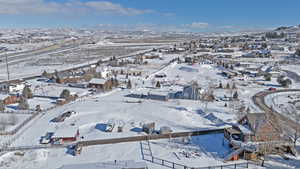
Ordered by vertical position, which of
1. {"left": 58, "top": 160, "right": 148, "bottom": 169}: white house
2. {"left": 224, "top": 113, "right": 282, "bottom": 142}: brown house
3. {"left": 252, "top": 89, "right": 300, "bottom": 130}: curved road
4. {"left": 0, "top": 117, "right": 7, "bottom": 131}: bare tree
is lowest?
{"left": 0, "top": 117, "right": 7, "bottom": 131}: bare tree

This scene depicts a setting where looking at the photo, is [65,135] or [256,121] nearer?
[256,121]

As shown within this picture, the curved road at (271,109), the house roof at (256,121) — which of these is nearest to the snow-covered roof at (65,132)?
the house roof at (256,121)

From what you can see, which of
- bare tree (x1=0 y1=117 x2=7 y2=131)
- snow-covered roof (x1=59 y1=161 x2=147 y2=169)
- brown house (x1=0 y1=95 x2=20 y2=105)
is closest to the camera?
snow-covered roof (x1=59 y1=161 x2=147 y2=169)

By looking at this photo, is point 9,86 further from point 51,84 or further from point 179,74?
point 179,74

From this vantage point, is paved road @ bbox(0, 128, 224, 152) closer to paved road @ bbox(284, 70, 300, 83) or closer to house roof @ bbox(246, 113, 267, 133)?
house roof @ bbox(246, 113, 267, 133)

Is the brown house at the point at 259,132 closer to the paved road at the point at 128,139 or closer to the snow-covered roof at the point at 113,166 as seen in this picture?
the paved road at the point at 128,139

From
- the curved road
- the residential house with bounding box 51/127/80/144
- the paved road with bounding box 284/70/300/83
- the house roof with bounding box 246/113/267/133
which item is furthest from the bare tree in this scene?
the paved road with bounding box 284/70/300/83

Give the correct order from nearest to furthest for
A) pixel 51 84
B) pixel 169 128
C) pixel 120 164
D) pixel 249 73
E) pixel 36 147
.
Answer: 1. pixel 120 164
2. pixel 36 147
3. pixel 169 128
4. pixel 51 84
5. pixel 249 73

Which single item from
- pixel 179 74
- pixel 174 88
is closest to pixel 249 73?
pixel 179 74

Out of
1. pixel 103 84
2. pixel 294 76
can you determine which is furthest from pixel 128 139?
pixel 294 76

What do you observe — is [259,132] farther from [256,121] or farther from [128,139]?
[128,139]

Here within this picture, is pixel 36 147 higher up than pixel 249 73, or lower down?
lower down
